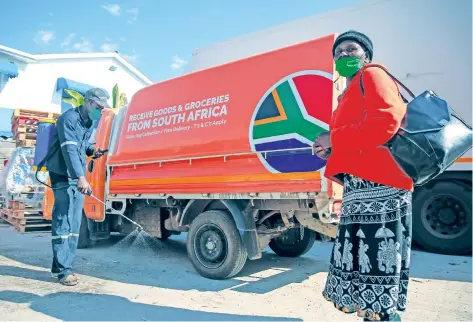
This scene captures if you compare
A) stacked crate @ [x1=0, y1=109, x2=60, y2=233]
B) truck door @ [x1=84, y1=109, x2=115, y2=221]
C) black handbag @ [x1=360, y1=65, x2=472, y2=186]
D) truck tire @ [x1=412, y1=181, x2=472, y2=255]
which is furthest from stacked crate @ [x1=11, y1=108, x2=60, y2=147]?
black handbag @ [x1=360, y1=65, x2=472, y2=186]

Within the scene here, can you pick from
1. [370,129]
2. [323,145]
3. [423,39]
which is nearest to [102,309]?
[323,145]

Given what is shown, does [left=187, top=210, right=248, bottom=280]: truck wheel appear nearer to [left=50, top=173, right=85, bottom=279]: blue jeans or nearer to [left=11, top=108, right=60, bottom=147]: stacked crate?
[left=50, top=173, right=85, bottom=279]: blue jeans

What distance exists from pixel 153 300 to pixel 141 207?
225 cm

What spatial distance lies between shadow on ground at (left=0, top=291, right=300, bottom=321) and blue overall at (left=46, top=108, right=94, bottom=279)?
53 centimetres

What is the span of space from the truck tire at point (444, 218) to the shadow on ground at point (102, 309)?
3911 mm

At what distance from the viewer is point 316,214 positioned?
12.7ft

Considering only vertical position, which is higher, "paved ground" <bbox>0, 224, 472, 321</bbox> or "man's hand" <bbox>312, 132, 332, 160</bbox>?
"man's hand" <bbox>312, 132, 332, 160</bbox>

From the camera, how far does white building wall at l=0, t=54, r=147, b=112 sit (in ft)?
53.1

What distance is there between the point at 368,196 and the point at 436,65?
4856 mm

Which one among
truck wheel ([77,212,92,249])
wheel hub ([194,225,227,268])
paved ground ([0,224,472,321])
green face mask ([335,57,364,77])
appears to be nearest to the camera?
green face mask ([335,57,364,77])

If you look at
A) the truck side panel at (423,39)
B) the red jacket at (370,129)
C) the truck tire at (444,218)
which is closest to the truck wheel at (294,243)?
the truck tire at (444,218)

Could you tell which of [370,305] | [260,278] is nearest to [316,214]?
[260,278]

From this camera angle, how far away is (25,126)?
915 cm

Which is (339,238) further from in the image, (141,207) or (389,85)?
(141,207)
